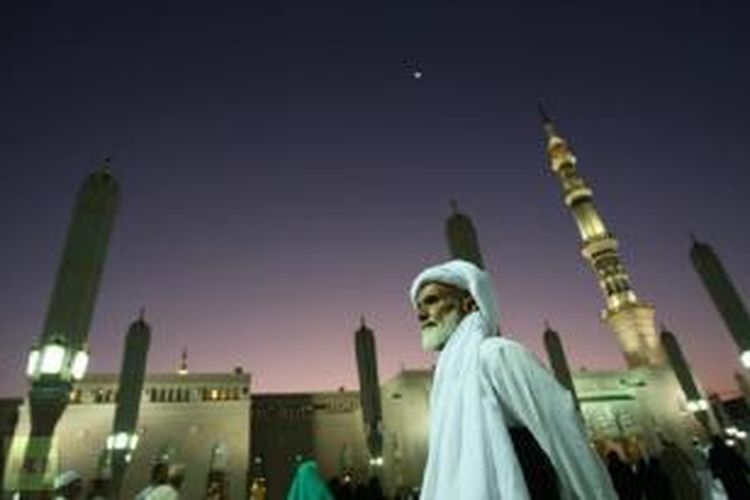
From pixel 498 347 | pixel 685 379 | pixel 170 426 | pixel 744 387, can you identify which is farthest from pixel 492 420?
pixel 744 387

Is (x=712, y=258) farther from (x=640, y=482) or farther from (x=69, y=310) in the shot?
(x=69, y=310)

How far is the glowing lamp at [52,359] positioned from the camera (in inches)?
320

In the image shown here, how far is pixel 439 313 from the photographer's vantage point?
111 inches

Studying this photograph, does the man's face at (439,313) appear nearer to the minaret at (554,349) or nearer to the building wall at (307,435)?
the building wall at (307,435)

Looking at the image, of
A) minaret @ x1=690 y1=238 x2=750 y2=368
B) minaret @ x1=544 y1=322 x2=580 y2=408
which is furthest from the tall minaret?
minaret @ x1=690 y1=238 x2=750 y2=368

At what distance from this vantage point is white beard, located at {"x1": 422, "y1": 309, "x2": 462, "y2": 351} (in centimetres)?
275

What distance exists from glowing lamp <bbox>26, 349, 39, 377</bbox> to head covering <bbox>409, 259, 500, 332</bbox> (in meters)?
7.35

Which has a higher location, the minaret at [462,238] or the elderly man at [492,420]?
the minaret at [462,238]

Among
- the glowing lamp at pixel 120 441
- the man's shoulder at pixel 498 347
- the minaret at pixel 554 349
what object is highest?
the minaret at pixel 554 349

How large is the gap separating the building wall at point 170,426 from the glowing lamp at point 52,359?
73.4ft

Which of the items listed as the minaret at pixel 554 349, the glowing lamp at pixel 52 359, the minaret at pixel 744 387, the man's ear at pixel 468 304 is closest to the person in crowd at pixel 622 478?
the man's ear at pixel 468 304

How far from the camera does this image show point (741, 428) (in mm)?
51406

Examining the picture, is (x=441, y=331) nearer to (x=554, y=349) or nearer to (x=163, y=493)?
(x=163, y=493)

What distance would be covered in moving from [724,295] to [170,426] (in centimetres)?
2722
